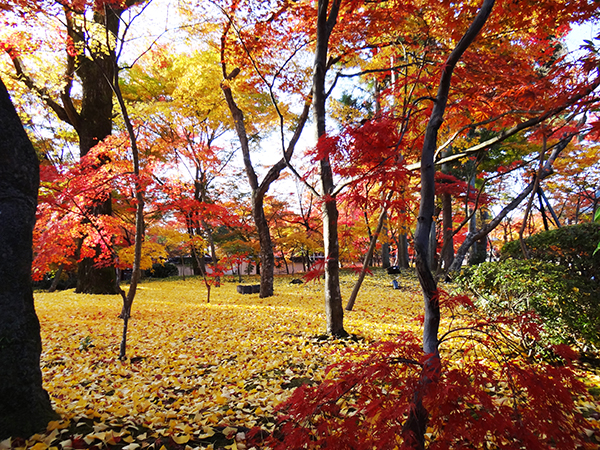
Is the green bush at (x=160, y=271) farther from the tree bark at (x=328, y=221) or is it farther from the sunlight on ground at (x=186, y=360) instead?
the tree bark at (x=328, y=221)

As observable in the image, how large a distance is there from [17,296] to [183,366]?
2407mm

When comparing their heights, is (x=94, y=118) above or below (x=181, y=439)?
above

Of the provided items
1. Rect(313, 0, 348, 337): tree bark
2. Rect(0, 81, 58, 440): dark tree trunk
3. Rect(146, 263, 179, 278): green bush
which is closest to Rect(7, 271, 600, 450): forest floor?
Rect(0, 81, 58, 440): dark tree trunk

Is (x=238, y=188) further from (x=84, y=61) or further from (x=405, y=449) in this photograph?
(x=405, y=449)

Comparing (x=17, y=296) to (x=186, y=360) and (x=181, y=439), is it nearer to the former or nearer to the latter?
(x=181, y=439)

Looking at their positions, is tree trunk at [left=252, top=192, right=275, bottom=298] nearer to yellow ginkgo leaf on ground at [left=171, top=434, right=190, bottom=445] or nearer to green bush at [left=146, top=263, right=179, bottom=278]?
yellow ginkgo leaf on ground at [left=171, top=434, right=190, bottom=445]

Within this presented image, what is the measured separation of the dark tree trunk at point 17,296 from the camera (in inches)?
80.8

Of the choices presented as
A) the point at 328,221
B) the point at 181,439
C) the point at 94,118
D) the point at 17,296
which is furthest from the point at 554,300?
the point at 94,118

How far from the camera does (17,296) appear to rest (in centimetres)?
215

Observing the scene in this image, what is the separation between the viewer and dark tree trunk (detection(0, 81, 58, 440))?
205cm

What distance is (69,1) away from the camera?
4535 millimetres

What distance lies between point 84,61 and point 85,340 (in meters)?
9.14

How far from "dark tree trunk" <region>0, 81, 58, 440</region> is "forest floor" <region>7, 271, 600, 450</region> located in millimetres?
189

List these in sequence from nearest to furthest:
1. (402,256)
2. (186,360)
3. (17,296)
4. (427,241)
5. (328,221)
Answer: (427,241)
(17,296)
(186,360)
(328,221)
(402,256)
